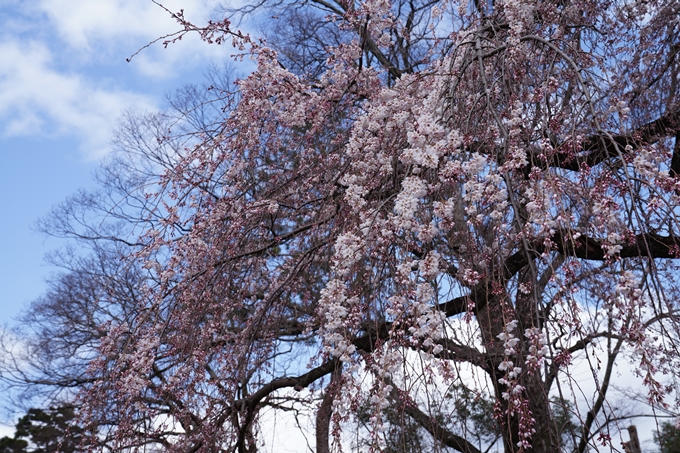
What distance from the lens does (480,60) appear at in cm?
254

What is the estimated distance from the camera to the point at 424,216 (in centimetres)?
248

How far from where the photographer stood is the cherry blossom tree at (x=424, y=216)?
207 cm

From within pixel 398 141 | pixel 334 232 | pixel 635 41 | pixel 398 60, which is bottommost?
pixel 334 232

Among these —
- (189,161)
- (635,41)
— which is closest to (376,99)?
(189,161)

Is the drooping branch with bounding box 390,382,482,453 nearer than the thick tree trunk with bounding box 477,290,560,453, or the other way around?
the thick tree trunk with bounding box 477,290,560,453

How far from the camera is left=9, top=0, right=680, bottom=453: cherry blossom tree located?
6.78 ft

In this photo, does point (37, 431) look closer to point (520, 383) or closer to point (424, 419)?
point (424, 419)

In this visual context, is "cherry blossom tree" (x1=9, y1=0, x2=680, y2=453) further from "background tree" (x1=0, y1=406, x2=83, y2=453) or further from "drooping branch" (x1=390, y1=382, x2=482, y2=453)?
"background tree" (x1=0, y1=406, x2=83, y2=453)

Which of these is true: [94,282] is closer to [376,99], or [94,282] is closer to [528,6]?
[376,99]

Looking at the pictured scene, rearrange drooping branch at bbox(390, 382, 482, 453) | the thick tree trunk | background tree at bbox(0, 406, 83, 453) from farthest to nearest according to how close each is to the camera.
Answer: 1. background tree at bbox(0, 406, 83, 453)
2. drooping branch at bbox(390, 382, 482, 453)
3. the thick tree trunk

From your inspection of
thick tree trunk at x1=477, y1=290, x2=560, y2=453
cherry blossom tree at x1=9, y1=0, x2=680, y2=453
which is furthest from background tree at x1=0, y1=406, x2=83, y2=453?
thick tree trunk at x1=477, y1=290, x2=560, y2=453

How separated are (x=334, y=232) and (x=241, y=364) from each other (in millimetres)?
908

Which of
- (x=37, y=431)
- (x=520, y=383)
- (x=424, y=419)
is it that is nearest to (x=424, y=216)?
(x=520, y=383)

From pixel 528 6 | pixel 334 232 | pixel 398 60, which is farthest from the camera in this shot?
pixel 398 60
